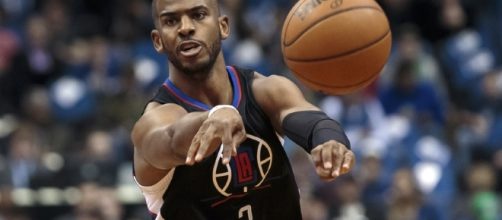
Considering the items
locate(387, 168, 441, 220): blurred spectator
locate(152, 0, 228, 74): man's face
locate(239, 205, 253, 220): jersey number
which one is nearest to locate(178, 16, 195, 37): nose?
locate(152, 0, 228, 74): man's face

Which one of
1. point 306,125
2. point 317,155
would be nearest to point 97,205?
point 306,125

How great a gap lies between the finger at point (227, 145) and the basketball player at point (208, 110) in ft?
2.58

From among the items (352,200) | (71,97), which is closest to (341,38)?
(352,200)

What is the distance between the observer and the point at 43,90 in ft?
48.2

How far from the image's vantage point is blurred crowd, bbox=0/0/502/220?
11.6 metres

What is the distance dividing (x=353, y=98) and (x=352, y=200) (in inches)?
80.4

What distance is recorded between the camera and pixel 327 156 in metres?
4.81

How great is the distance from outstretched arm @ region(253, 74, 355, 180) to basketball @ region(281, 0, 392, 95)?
0.28m

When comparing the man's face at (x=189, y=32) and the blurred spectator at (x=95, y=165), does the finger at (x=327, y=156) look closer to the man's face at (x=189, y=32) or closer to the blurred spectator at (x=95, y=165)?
the man's face at (x=189, y=32)

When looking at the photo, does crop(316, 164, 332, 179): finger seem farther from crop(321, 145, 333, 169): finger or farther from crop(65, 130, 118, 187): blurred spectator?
crop(65, 130, 118, 187): blurred spectator

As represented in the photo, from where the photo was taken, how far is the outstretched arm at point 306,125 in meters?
4.80

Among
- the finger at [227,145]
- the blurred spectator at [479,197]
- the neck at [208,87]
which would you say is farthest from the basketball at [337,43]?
the blurred spectator at [479,197]

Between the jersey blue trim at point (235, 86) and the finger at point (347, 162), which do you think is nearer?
the finger at point (347, 162)

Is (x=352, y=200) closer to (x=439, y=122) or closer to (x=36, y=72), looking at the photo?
(x=439, y=122)
